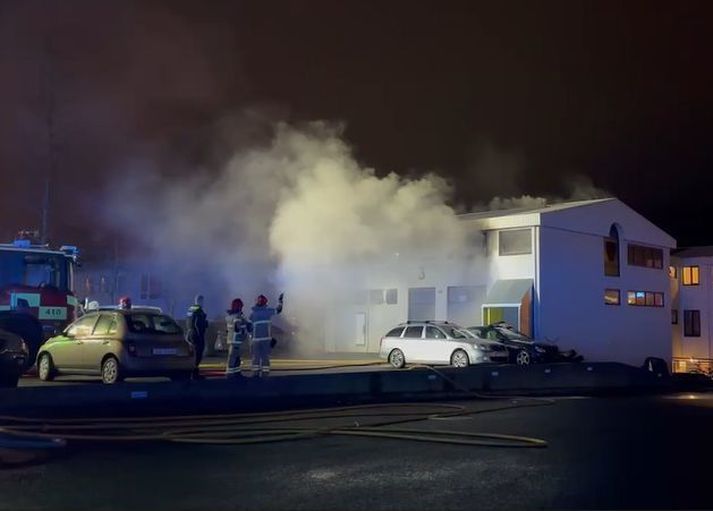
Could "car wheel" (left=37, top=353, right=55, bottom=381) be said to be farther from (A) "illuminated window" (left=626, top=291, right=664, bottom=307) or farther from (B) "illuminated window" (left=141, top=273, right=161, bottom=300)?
(A) "illuminated window" (left=626, top=291, right=664, bottom=307)

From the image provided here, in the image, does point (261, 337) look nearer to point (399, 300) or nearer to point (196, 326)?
point (196, 326)

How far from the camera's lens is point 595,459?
27.7 ft

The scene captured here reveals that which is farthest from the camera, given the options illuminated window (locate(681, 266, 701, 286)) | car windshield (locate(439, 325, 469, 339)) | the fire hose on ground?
illuminated window (locate(681, 266, 701, 286))

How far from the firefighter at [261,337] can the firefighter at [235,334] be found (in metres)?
0.18

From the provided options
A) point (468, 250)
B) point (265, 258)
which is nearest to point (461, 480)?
point (265, 258)

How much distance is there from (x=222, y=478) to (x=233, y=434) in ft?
7.66

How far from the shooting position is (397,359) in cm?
2364

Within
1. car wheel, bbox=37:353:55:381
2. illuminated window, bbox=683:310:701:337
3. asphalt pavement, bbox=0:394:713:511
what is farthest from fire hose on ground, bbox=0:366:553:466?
illuminated window, bbox=683:310:701:337

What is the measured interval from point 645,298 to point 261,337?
27082 mm

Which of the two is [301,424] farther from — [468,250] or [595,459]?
[468,250]

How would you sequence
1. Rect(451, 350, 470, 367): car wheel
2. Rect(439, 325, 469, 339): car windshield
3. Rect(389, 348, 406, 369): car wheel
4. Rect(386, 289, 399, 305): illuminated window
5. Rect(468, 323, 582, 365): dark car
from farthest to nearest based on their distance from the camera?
1. Rect(386, 289, 399, 305): illuminated window
2. Rect(468, 323, 582, 365): dark car
3. Rect(389, 348, 406, 369): car wheel
4. Rect(439, 325, 469, 339): car windshield
5. Rect(451, 350, 470, 367): car wheel

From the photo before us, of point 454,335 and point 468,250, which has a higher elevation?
point 468,250

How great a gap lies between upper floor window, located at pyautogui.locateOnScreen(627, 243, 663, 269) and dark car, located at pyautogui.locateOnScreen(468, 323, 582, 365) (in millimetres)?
11595

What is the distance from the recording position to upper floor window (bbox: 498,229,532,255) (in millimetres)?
31984
